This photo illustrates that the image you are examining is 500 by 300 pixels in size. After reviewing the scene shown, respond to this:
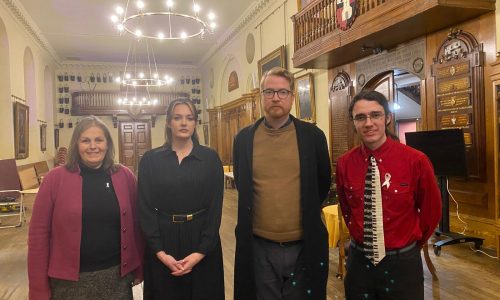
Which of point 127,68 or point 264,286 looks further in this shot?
point 127,68

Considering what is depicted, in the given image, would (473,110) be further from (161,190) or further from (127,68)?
(127,68)

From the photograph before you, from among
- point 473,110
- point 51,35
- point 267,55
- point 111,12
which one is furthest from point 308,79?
point 51,35

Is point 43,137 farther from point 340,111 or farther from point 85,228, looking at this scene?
point 85,228

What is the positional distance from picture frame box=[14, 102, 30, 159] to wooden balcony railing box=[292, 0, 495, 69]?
7.12 m

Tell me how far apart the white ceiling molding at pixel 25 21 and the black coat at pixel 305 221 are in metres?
9.96

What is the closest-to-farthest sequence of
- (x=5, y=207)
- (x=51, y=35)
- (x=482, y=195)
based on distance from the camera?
(x=482, y=195) < (x=5, y=207) < (x=51, y=35)

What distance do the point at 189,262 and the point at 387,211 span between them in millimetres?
1075

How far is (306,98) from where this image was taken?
29.1ft

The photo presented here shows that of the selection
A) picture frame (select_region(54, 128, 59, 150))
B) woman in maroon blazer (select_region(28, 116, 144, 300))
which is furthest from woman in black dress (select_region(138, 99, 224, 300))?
picture frame (select_region(54, 128, 59, 150))

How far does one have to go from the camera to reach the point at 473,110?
16.4 ft

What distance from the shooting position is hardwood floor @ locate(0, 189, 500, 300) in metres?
3.63

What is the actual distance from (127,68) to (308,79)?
11.1 m

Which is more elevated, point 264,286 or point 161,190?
point 161,190

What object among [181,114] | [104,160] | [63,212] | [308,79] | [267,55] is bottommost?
[63,212]
